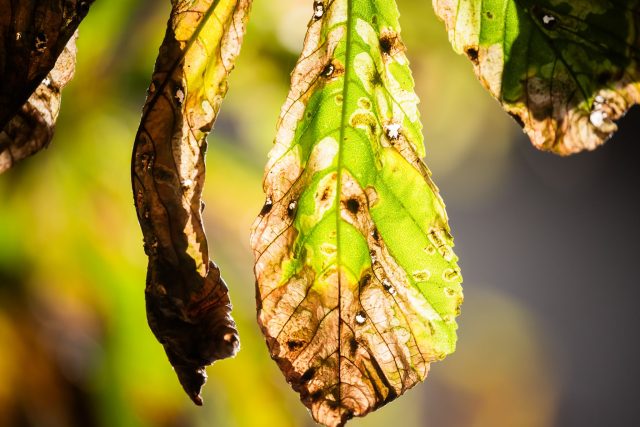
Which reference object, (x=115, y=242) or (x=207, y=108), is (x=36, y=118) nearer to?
(x=207, y=108)

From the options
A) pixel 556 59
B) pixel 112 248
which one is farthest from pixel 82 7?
pixel 112 248

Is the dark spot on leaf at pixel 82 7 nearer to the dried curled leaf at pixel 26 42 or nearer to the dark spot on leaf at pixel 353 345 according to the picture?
the dried curled leaf at pixel 26 42

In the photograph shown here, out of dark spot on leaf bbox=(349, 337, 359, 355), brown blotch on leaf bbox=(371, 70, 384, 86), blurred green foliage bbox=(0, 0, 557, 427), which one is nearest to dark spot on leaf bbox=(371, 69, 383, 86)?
brown blotch on leaf bbox=(371, 70, 384, 86)

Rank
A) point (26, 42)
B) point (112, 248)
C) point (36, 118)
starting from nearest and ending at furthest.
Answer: point (26, 42), point (36, 118), point (112, 248)

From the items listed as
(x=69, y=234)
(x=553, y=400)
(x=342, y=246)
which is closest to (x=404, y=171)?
(x=342, y=246)

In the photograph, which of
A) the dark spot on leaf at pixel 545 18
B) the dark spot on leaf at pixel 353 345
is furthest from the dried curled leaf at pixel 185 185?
the dark spot on leaf at pixel 545 18

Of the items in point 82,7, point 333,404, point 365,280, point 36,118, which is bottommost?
point 333,404

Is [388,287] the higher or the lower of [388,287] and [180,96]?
the lower
